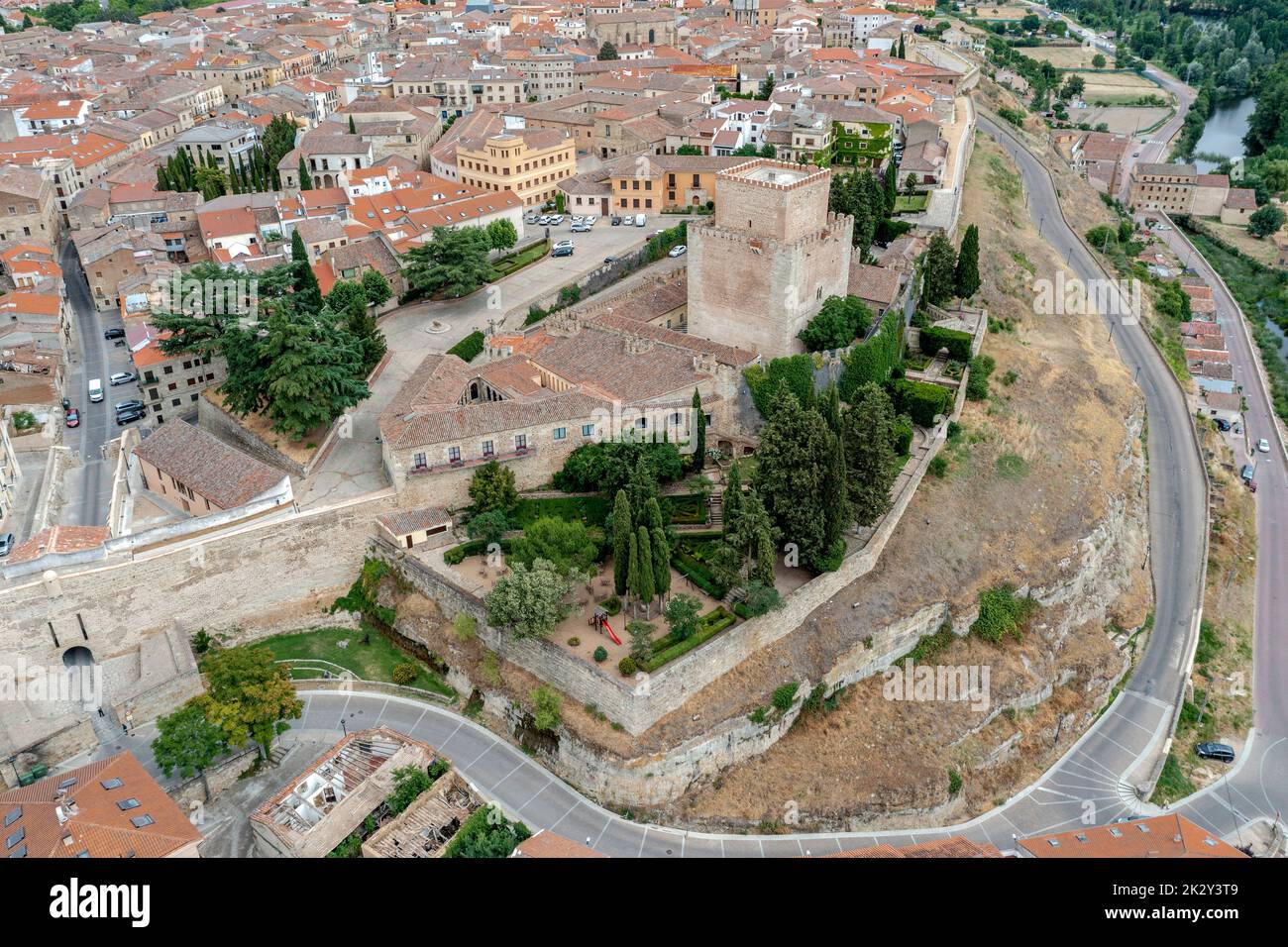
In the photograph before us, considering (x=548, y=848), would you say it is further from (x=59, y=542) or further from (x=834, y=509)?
(x=59, y=542)

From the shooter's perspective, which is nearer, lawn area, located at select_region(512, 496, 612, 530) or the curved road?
the curved road

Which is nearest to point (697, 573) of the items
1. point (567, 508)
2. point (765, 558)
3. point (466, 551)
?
point (765, 558)

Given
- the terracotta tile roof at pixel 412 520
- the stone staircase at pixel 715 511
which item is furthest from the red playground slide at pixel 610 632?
the terracotta tile roof at pixel 412 520

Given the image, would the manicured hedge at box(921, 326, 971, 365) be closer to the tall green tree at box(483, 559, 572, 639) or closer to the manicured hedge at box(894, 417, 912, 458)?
the manicured hedge at box(894, 417, 912, 458)

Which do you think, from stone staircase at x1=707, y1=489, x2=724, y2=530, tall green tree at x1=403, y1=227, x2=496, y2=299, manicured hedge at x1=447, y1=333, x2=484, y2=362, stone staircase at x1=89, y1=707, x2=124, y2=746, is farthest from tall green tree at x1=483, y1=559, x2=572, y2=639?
tall green tree at x1=403, y1=227, x2=496, y2=299
